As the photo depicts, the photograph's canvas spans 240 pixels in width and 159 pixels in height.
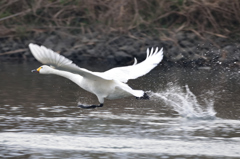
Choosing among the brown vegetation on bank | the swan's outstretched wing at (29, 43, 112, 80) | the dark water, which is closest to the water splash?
the dark water

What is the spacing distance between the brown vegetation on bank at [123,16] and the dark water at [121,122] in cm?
617

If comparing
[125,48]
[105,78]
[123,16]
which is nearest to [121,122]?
[105,78]

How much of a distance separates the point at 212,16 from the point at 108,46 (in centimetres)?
404

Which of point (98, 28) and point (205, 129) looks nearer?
point (205, 129)

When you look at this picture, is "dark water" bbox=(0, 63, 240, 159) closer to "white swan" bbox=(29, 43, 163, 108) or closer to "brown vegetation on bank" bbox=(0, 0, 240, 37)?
"white swan" bbox=(29, 43, 163, 108)

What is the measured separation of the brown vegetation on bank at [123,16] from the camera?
65.8 ft

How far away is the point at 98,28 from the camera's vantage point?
67.3 feet

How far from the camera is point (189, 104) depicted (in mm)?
10594

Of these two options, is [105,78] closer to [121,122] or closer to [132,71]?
[121,122]

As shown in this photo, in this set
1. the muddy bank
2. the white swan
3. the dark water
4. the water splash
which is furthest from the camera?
the muddy bank

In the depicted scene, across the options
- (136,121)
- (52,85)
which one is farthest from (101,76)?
(52,85)

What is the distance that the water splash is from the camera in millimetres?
9811

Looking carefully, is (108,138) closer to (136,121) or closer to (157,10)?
(136,121)

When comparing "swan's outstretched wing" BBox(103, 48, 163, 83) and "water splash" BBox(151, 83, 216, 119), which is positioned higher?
"swan's outstretched wing" BBox(103, 48, 163, 83)
